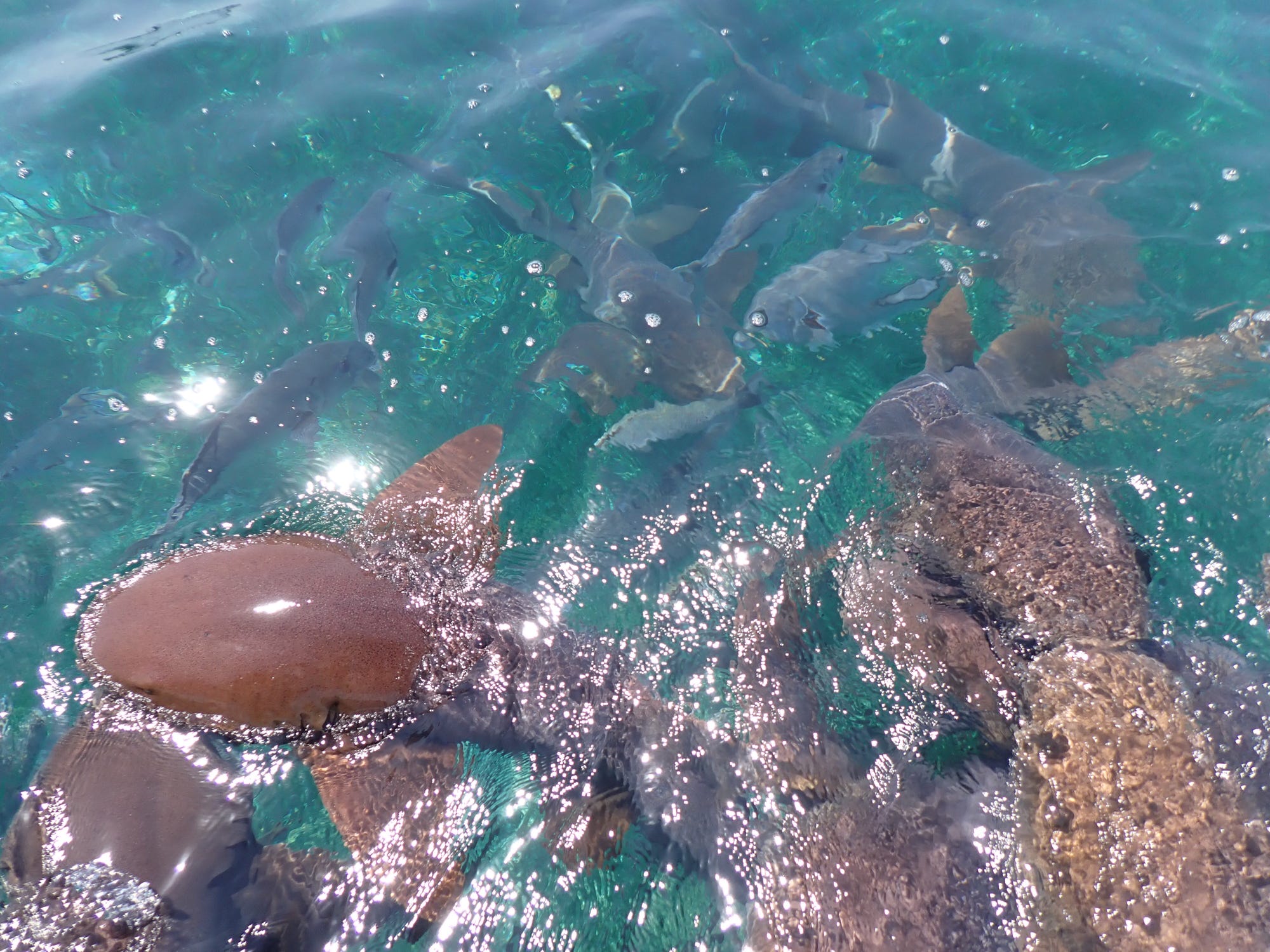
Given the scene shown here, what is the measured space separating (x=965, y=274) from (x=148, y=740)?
4.94 metres

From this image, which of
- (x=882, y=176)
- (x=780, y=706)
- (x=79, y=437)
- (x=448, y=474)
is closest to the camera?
(x=780, y=706)

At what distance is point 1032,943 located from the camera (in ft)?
7.97

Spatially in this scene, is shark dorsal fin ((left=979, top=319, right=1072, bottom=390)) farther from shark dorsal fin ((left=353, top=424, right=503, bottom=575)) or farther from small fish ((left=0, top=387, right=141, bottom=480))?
small fish ((left=0, top=387, right=141, bottom=480))

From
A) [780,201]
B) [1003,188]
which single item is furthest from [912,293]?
[1003,188]

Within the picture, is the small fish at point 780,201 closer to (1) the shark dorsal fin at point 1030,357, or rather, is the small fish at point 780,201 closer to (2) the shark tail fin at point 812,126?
(2) the shark tail fin at point 812,126

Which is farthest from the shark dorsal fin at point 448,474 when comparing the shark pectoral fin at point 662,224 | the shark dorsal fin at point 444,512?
the shark pectoral fin at point 662,224

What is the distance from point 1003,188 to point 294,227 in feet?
15.8

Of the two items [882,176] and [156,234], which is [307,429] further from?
[882,176]

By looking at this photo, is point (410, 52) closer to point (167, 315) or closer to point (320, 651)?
point (167, 315)

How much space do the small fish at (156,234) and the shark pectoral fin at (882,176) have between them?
14.5 feet

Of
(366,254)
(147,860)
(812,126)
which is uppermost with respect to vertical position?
(812,126)

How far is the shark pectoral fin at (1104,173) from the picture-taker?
5.20 metres

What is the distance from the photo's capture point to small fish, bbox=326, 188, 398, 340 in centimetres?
432

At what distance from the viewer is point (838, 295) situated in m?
4.65
